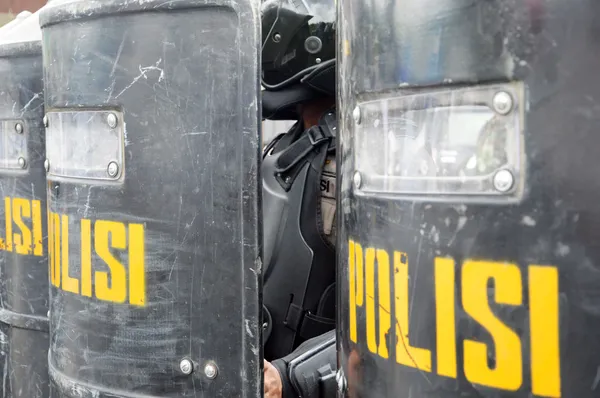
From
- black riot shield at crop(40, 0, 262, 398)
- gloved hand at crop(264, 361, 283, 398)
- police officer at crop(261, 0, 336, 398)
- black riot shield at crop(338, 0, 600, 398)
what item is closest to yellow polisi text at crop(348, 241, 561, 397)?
black riot shield at crop(338, 0, 600, 398)

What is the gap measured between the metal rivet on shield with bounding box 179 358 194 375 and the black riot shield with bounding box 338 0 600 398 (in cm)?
43

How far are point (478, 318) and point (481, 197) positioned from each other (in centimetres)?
14

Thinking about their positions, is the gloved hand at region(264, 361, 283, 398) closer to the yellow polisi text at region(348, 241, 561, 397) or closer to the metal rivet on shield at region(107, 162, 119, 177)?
the metal rivet on shield at region(107, 162, 119, 177)

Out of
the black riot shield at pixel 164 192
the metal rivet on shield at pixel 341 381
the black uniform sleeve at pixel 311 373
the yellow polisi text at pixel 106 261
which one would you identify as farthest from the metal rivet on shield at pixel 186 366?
the black uniform sleeve at pixel 311 373

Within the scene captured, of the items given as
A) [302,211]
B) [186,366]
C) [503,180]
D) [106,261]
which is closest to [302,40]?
[302,211]

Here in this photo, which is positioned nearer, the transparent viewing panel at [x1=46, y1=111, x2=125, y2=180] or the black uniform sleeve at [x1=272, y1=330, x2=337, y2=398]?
the transparent viewing panel at [x1=46, y1=111, x2=125, y2=180]

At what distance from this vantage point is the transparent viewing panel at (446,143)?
808 millimetres

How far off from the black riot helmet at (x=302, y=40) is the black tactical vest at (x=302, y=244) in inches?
6.4

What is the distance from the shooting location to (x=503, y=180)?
31.8 inches

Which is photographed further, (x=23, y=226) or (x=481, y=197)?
(x=23, y=226)

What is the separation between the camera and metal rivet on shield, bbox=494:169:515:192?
2.64ft

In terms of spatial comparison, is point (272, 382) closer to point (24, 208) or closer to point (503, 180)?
point (24, 208)

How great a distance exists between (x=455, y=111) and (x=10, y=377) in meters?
1.76

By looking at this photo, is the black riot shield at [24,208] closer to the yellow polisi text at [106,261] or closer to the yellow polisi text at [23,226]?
the yellow polisi text at [23,226]
